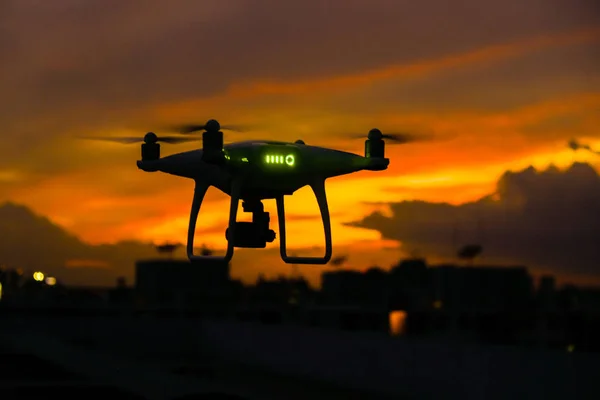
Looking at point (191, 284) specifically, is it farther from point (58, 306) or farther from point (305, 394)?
point (305, 394)

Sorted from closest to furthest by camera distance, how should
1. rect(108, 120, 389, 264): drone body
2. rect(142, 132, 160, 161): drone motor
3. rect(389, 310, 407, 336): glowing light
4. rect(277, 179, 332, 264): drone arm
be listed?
rect(108, 120, 389, 264): drone body → rect(277, 179, 332, 264): drone arm → rect(142, 132, 160, 161): drone motor → rect(389, 310, 407, 336): glowing light

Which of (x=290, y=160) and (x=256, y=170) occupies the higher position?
(x=290, y=160)

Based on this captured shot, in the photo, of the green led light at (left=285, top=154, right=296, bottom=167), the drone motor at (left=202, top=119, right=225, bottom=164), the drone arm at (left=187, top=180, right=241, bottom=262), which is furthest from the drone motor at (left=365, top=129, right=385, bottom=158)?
the drone motor at (left=202, top=119, right=225, bottom=164)

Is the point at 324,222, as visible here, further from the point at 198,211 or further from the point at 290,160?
the point at 198,211

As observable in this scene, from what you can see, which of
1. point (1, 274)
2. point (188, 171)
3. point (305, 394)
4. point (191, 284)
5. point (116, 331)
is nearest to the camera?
point (188, 171)

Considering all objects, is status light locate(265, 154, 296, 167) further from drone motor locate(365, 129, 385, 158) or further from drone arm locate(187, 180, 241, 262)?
drone motor locate(365, 129, 385, 158)

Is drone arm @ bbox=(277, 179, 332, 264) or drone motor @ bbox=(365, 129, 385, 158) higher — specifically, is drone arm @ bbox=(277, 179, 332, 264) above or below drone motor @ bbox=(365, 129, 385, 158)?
below

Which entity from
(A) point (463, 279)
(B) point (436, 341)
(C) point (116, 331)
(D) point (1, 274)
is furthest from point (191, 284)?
(B) point (436, 341)

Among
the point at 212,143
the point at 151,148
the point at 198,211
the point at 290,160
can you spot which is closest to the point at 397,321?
the point at 151,148
